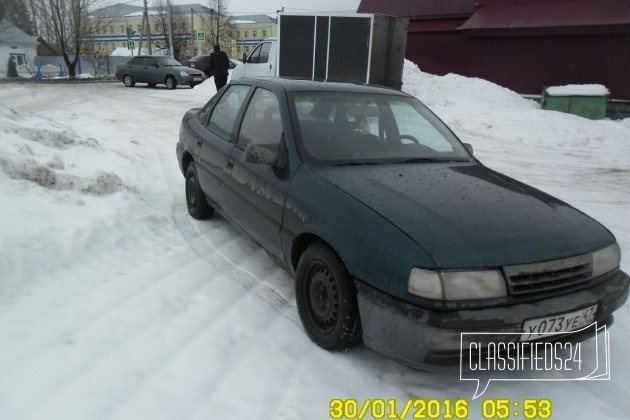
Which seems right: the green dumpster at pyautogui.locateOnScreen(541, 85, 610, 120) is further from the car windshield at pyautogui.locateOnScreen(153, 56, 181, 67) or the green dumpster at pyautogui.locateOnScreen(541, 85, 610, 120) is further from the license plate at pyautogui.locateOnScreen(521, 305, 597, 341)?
the car windshield at pyautogui.locateOnScreen(153, 56, 181, 67)

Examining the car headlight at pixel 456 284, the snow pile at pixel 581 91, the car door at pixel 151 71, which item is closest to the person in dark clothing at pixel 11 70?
the car door at pixel 151 71

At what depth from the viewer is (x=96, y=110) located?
13.0 m

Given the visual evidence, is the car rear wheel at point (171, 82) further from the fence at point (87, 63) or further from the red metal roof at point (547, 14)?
the fence at point (87, 63)

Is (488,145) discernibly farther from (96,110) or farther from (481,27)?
(96,110)

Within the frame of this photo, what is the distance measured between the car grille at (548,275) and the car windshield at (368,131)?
48.2 inches

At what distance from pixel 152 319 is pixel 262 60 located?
1375 cm

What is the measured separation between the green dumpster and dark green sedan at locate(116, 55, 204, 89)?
15295 mm

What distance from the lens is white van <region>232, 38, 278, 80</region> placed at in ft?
48.8

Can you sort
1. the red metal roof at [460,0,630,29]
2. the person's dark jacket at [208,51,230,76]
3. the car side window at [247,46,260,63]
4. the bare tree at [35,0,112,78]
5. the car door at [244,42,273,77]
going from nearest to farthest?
the red metal roof at [460,0,630,29]
the person's dark jacket at [208,51,230,76]
the car door at [244,42,273,77]
the car side window at [247,46,260,63]
the bare tree at [35,0,112,78]

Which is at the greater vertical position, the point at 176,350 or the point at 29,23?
the point at 29,23

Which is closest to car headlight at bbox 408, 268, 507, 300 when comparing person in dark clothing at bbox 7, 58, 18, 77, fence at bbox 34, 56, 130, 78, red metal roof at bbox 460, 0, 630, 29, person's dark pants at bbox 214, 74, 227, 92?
person's dark pants at bbox 214, 74, 227, 92

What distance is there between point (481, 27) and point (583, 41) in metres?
3.11

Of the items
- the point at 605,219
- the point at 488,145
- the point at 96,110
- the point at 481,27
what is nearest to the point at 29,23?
the point at 96,110

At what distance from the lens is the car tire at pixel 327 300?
2.47 m
